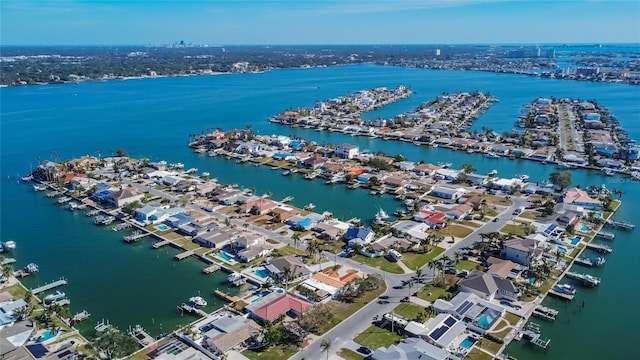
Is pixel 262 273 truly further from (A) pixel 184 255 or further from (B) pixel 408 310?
(B) pixel 408 310

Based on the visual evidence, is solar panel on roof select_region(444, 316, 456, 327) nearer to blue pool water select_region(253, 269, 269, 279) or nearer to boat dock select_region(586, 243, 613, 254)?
blue pool water select_region(253, 269, 269, 279)

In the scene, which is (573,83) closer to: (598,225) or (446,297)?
(598,225)

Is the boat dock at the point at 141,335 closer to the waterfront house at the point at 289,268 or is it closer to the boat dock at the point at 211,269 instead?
the boat dock at the point at 211,269

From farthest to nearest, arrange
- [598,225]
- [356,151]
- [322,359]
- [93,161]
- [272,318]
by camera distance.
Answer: [356,151]
[93,161]
[598,225]
[272,318]
[322,359]

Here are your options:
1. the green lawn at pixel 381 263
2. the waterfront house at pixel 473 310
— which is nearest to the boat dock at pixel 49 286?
the green lawn at pixel 381 263

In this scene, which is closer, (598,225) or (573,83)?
(598,225)

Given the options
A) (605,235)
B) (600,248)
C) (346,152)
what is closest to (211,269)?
(600,248)

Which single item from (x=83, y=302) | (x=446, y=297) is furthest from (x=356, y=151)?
(x=83, y=302)
